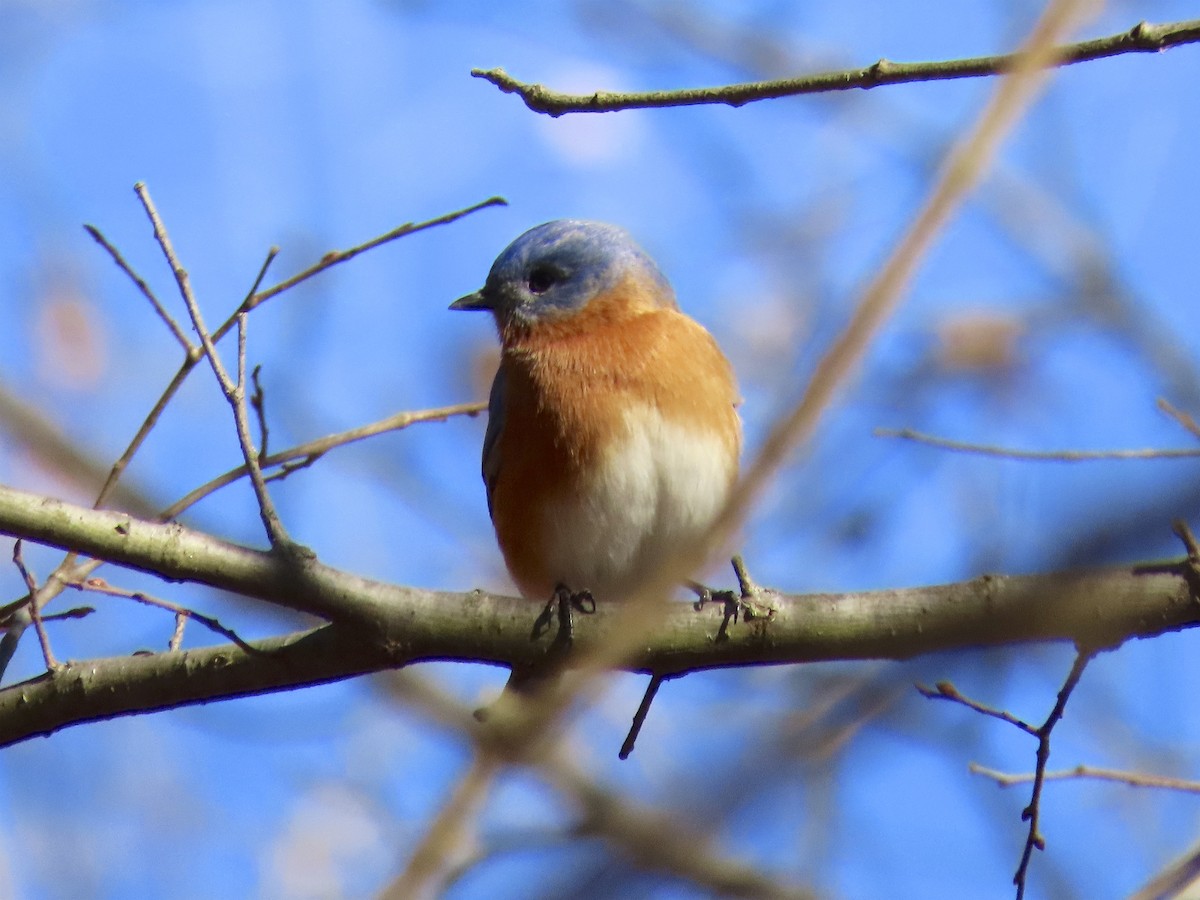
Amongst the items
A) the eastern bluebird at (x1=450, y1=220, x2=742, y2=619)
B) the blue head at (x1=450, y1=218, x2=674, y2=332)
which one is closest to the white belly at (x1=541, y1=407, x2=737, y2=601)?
the eastern bluebird at (x1=450, y1=220, x2=742, y2=619)

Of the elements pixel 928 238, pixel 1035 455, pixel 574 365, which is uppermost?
pixel 574 365

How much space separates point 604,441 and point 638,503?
239 millimetres

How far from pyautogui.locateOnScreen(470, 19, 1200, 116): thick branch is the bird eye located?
92.9 inches

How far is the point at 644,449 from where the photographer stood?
440 cm

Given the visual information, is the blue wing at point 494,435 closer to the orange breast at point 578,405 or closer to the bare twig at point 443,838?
the orange breast at point 578,405

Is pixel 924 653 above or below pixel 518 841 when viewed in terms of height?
below

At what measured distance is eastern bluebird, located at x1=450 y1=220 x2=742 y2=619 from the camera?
4391mm

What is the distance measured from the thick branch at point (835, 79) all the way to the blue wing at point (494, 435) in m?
1.97

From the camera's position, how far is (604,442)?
4402 mm

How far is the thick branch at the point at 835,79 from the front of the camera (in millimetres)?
2576

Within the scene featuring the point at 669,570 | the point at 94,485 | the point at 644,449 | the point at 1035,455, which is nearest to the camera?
the point at 669,570

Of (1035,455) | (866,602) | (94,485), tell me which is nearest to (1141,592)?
(866,602)

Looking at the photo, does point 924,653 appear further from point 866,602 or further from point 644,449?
point 644,449

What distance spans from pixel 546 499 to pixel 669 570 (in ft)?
11.6
